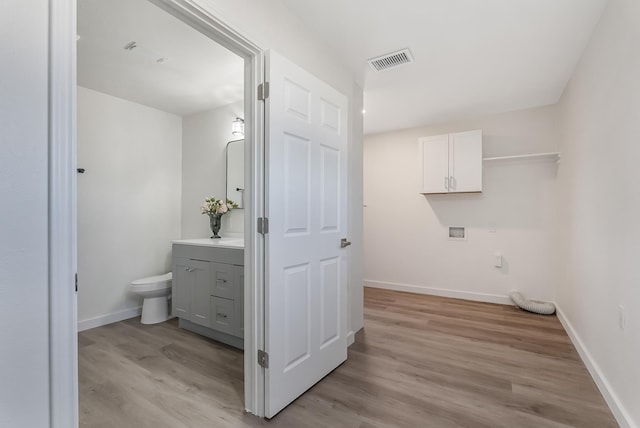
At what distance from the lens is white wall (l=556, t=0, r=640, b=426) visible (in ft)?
5.13

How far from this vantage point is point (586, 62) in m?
2.43

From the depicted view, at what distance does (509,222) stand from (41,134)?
14.6ft

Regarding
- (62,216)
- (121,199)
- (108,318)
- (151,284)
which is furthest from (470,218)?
(108,318)

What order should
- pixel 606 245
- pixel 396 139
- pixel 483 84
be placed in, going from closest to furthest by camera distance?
1. pixel 606 245
2. pixel 483 84
3. pixel 396 139

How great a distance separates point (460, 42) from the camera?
235cm

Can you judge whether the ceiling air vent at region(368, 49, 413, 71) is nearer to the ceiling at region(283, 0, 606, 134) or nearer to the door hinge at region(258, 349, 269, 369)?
the ceiling at region(283, 0, 606, 134)

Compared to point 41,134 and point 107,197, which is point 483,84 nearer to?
point 41,134

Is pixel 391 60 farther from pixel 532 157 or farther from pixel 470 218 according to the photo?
pixel 470 218

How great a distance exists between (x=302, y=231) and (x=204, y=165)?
7.89 ft

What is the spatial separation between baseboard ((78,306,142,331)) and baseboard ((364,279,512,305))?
3251mm

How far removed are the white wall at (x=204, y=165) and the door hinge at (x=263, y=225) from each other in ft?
6.06

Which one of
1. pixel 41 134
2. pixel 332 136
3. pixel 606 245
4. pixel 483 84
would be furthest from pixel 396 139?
pixel 41 134

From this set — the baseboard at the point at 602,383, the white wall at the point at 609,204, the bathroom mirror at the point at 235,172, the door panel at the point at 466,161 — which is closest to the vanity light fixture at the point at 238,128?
the bathroom mirror at the point at 235,172

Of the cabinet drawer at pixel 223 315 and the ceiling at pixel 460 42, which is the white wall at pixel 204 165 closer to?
the cabinet drawer at pixel 223 315
